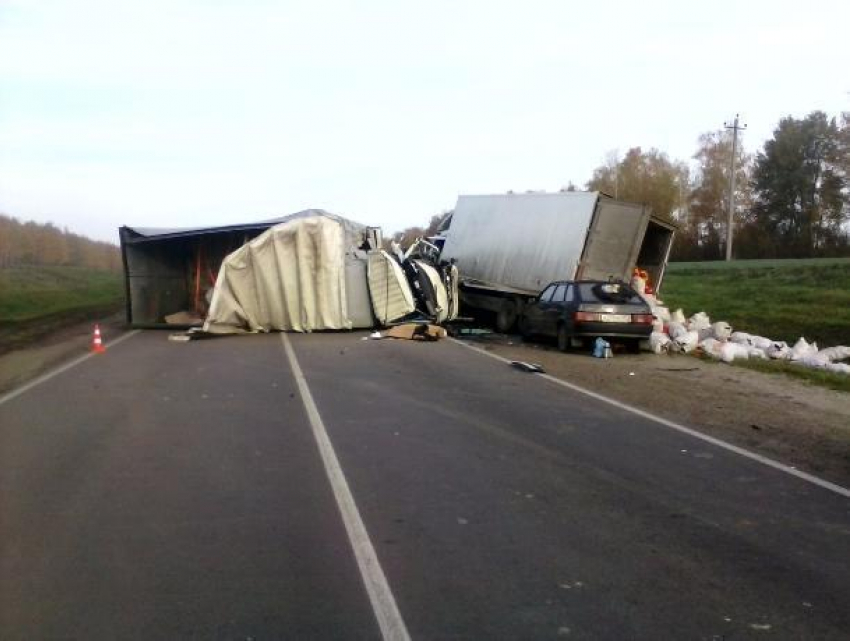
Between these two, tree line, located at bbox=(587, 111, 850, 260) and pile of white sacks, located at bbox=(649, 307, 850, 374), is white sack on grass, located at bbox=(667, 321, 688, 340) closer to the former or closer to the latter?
pile of white sacks, located at bbox=(649, 307, 850, 374)

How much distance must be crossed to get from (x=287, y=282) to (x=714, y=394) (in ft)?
43.1

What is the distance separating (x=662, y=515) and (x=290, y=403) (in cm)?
Answer: 633

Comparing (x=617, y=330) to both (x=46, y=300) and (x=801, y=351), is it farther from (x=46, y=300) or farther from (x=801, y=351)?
(x=46, y=300)

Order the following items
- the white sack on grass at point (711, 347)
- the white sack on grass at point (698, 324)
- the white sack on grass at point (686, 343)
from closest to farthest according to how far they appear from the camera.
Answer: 1. the white sack on grass at point (711, 347)
2. the white sack on grass at point (686, 343)
3. the white sack on grass at point (698, 324)

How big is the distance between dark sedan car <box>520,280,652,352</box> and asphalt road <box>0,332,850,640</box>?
23.5 ft

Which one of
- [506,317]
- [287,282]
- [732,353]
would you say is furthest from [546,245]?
[287,282]

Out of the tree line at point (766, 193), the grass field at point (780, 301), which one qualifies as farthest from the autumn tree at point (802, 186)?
the grass field at point (780, 301)

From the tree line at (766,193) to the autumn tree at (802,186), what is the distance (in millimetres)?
79

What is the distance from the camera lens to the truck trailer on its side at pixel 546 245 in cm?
2181

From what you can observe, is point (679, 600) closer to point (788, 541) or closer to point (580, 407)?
point (788, 541)

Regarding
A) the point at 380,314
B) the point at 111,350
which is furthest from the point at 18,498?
the point at 380,314

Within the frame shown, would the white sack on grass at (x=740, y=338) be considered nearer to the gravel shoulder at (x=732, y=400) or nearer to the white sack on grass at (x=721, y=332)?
the white sack on grass at (x=721, y=332)

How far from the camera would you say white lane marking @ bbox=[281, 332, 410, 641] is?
4.75 m

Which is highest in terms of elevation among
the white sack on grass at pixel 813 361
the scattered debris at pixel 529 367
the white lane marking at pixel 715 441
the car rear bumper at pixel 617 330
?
the car rear bumper at pixel 617 330
